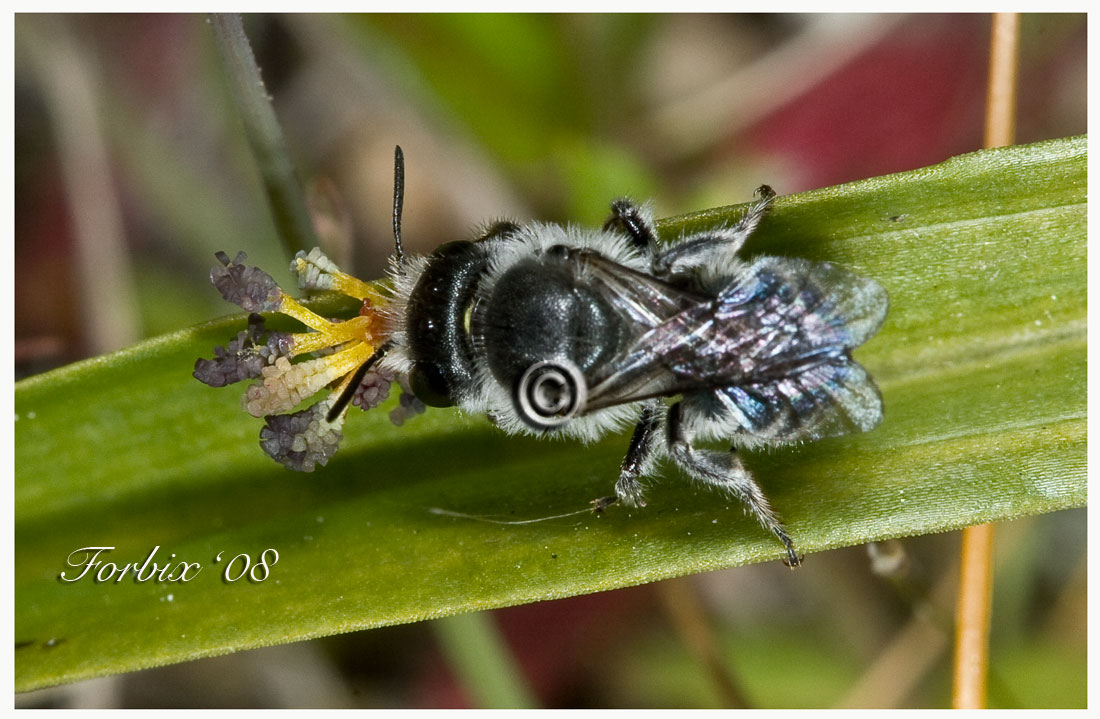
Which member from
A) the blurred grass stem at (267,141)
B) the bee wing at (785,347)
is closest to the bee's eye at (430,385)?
the bee wing at (785,347)

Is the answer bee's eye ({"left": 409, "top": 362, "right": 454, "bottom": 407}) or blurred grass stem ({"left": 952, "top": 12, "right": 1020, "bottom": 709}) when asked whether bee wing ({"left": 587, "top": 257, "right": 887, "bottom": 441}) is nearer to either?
bee's eye ({"left": 409, "top": 362, "right": 454, "bottom": 407})

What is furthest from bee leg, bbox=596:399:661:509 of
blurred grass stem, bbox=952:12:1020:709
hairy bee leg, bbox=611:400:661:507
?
blurred grass stem, bbox=952:12:1020:709

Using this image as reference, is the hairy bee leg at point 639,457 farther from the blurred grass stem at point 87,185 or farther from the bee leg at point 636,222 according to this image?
the blurred grass stem at point 87,185

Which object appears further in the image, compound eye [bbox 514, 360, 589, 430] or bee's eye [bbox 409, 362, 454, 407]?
bee's eye [bbox 409, 362, 454, 407]

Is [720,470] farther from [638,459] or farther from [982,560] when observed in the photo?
[982,560]

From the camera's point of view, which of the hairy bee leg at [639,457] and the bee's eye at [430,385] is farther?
the hairy bee leg at [639,457]
